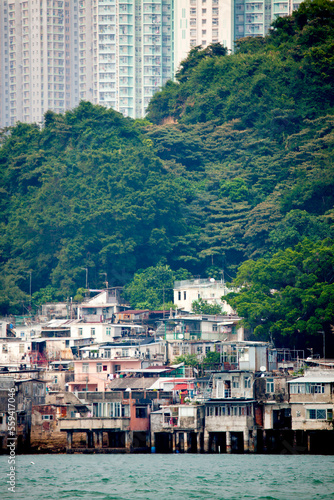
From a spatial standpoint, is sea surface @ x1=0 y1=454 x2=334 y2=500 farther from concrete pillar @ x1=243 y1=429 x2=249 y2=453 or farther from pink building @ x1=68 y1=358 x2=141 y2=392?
pink building @ x1=68 y1=358 x2=141 y2=392

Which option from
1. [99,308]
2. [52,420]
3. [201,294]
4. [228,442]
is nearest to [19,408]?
[52,420]

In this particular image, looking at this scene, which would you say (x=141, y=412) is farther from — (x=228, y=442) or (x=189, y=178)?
(x=189, y=178)

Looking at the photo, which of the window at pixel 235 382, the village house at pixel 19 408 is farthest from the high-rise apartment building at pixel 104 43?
the window at pixel 235 382

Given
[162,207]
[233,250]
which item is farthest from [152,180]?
[233,250]

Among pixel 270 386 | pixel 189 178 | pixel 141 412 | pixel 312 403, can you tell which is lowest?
pixel 141 412

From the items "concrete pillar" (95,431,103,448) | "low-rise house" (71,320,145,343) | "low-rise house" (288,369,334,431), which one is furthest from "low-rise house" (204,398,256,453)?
"low-rise house" (71,320,145,343)

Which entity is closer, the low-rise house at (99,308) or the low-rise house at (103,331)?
the low-rise house at (103,331)

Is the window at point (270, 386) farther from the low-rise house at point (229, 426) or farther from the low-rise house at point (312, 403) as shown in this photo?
the low-rise house at point (229, 426)
